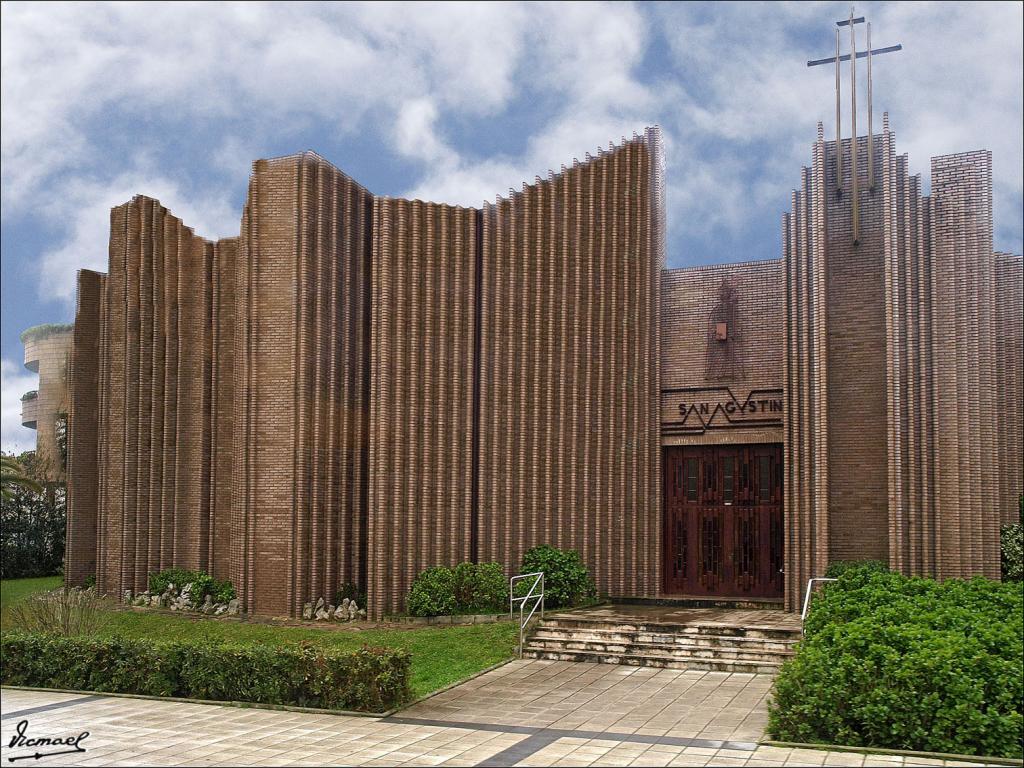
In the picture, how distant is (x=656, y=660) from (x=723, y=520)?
5519 mm

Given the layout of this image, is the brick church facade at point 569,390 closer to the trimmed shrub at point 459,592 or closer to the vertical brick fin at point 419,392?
the vertical brick fin at point 419,392

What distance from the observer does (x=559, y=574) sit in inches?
675

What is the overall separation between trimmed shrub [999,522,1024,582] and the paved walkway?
6.25 m

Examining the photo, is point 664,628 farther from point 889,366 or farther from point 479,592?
point 889,366

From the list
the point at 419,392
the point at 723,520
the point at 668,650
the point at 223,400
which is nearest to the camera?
the point at 668,650

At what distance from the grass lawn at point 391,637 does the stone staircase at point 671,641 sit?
2.32 ft

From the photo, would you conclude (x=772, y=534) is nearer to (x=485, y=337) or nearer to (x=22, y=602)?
(x=485, y=337)

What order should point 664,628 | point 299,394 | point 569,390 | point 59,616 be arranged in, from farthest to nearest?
point 569,390, point 299,394, point 664,628, point 59,616

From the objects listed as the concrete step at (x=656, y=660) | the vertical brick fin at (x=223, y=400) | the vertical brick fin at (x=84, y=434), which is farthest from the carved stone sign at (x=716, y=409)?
the vertical brick fin at (x=84, y=434)

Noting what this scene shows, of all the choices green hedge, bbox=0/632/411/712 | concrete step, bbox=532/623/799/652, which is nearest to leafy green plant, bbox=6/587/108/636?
green hedge, bbox=0/632/411/712

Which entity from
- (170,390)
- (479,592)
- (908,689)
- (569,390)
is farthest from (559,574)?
(908,689)

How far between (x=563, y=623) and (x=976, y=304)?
809cm

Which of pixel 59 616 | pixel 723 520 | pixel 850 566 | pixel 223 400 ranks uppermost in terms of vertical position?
pixel 223 400

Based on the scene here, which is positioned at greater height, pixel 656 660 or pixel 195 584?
pixel 195 584
